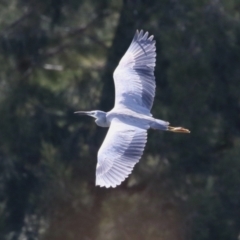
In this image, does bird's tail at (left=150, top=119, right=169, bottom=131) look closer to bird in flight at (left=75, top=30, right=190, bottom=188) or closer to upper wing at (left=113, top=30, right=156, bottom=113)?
bird in flight at (left=75, top=30, right=190, bottom=188)

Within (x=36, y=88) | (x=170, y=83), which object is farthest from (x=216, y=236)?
(x=36, y=88)

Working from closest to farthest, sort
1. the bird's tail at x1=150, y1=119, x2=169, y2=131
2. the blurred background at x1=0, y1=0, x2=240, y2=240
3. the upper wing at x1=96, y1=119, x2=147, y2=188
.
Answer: the upper wing at x1=96, y1=119, x2=147, y2=188, the bird's tail at x1=150, y1=119, x2=169, y2=131, the blurred background at x1=0, y1=0, x2=240, y2=240

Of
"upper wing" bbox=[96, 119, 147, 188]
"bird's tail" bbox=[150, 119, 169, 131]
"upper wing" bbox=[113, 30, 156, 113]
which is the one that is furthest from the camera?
"upper wing" bbox=[113, 30, 156, 113]

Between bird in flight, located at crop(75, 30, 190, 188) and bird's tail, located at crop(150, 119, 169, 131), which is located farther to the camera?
bird's tail, located at crop(150, 119, 169, 131)

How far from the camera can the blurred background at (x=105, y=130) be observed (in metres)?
12.5

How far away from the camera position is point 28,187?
44.5 ft

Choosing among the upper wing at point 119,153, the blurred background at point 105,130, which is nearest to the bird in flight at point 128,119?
the upper wing at point 119,153

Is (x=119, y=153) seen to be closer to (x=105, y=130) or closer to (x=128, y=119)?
(x=128, y=119)

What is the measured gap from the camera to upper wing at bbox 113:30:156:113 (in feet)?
30.1

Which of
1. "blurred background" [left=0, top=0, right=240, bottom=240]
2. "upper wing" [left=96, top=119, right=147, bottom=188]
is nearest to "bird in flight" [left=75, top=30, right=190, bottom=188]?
"upper wing" [left=96, top=119, right=147, bottom=188]

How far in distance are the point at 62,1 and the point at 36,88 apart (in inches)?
43.5

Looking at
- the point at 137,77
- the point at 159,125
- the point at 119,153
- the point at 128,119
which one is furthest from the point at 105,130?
the point at 119,153

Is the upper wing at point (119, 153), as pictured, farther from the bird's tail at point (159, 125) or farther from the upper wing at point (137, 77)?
the upper wing at point (137, 77)

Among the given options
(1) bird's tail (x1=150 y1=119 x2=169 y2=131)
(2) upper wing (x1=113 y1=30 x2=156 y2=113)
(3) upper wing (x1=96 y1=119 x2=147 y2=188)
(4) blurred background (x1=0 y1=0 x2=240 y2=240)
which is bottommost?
(4) blurred background (x1=0 y1=0 x2=240 y2=240)
